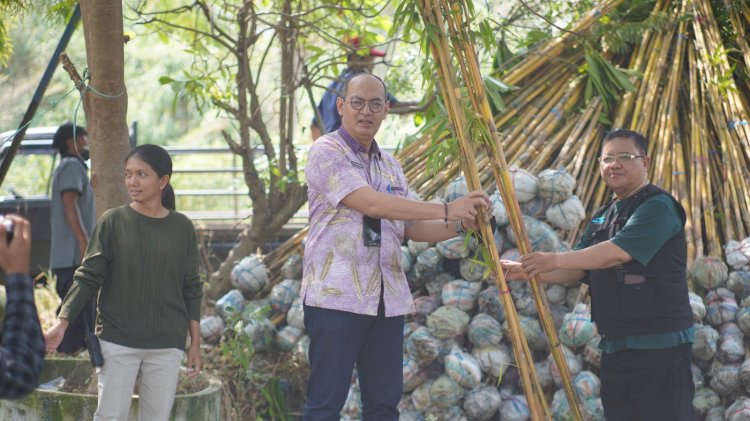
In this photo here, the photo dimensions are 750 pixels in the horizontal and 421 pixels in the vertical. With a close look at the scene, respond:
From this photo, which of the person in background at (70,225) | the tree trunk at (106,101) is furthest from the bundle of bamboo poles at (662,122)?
the tree trunk at (106,101)

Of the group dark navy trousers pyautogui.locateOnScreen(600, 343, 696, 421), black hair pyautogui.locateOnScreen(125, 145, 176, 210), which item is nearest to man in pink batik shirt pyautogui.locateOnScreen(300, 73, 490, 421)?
black hair pyautogui.locateOnScreen(125, 145, 176, 210)

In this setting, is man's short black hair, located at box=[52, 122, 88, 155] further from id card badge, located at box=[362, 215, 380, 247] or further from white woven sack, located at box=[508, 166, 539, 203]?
id card badge, located at box=[362, 215, 380, 247]

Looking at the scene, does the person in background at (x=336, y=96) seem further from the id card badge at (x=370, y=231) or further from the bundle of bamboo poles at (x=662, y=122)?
the id card badge at (x=370, y=231)

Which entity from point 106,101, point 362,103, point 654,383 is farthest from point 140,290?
point 654,383

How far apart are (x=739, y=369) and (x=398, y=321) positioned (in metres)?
1.96

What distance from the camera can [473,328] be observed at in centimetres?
443

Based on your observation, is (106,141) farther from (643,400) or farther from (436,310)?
(643,400)

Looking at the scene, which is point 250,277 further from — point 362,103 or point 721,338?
point 721,338

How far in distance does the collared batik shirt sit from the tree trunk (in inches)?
43.1

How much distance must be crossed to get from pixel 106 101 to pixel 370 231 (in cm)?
139

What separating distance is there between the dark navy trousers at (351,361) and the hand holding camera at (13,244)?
1.28 m

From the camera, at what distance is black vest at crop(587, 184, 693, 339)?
10.8 ft

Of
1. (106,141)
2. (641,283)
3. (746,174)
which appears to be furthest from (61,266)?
(746,174)

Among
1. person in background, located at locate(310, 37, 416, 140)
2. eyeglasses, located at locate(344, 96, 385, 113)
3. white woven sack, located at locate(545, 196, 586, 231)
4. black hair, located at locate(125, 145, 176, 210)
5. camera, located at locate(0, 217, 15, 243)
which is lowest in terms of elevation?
white woven sack, located at locate(545, 196, 586, 231)
